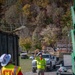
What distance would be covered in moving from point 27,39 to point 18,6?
21745mm

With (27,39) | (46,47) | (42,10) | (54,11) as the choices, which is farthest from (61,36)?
(42,10)

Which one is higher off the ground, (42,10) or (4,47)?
(42,10)

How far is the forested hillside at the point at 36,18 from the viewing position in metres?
87.3

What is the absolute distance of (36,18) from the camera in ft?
334

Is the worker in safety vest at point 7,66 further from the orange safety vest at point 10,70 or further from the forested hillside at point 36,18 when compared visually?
the forested hillside at point 36,18

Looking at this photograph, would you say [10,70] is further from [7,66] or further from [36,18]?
[36,18]

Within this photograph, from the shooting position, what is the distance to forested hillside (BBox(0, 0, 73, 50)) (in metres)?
87.3

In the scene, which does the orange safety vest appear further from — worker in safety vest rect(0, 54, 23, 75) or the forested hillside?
the forested hillside

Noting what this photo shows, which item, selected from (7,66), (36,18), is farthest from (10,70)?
(36,18)

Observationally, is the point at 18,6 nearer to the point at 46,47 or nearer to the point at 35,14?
the point at 35,14

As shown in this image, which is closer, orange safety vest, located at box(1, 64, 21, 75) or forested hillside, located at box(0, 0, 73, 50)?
orange safety vest, located at box(1, 64, 21, 75)

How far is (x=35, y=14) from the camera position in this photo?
4208 inches

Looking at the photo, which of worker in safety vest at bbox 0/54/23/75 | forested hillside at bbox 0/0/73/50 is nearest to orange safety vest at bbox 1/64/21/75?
worker in safety vest at bbox 0/54/23/75

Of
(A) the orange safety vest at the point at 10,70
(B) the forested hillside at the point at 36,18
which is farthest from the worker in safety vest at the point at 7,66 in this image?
(B) the forested hillside at the point at 36,18
